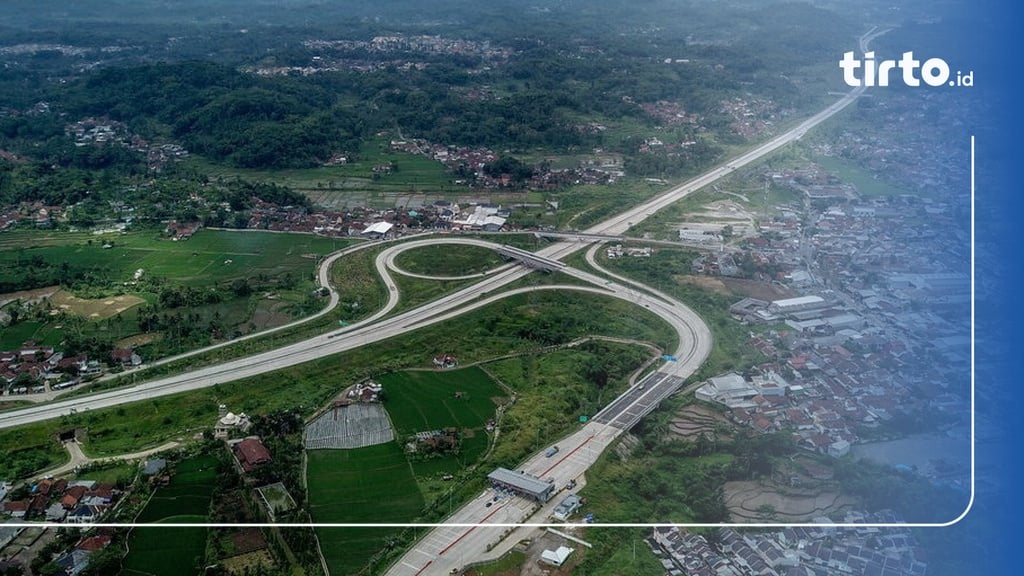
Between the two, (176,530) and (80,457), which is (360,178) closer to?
(80,457)

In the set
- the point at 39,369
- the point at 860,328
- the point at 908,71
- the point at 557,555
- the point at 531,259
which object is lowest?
the point at 557,555

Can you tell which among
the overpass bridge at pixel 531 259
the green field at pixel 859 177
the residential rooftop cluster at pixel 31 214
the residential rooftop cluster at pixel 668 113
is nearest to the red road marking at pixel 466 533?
the green field at pixel 859 177

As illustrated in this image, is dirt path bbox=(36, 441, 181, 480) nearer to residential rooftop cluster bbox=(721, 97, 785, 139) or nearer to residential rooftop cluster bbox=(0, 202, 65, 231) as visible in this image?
residential rooftop cluster bbox=(0, 202, 65, 231)

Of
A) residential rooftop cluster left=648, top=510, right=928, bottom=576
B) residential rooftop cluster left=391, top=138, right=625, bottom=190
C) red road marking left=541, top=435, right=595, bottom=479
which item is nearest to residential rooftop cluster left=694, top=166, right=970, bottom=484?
residential rooftop cluster left=648, top=510, right=928, bottom=576

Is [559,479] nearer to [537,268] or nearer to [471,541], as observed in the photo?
[471,541]

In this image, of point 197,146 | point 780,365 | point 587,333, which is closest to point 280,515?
point 587,333

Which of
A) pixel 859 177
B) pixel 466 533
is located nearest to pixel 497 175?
pixel 859 177
